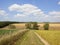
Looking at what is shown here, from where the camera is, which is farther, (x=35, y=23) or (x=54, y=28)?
(x=35, y=23)

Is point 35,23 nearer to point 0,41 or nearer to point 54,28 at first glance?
point 54,28

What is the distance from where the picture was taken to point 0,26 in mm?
99812

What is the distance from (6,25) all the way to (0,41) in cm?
9538

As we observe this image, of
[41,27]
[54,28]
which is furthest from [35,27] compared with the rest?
[54,28]

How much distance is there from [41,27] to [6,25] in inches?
905

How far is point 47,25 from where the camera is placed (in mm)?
107875

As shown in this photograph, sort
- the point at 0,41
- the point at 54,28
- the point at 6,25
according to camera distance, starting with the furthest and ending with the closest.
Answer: the point at 6,25 → the point at 54,28 → the point at 0,41

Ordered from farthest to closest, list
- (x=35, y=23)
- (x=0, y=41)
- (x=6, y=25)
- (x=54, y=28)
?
1. (x=35, y=23)
2. (x=6, y=25)
3. (x=54, y=28)
4. (x=0, y=41)

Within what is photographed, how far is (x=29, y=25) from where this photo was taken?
372 feet

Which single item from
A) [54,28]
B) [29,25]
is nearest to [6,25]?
[29,25]

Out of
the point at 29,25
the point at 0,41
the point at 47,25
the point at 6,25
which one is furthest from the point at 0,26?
the point at 0,41

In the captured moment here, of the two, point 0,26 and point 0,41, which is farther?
point 0,26

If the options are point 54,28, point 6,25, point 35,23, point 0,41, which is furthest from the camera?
point 35,23

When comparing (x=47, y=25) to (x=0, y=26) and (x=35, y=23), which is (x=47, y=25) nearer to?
(x=35, y=23)
